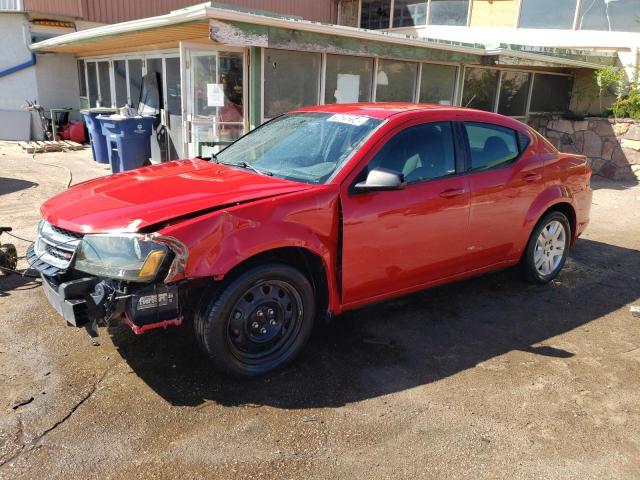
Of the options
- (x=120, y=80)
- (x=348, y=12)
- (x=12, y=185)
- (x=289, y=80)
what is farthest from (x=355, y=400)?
(x=348, y=12)

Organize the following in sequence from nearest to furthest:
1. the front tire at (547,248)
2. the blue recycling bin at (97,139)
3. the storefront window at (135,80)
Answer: the front tire at (547,248) < the blue recycling bin at (97,139) < the storefront window at (135,80)

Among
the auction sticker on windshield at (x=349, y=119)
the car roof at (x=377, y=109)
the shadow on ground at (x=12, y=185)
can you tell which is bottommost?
the shadow on ground at (x=12, y=185)

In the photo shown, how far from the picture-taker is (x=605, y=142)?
12.1 m

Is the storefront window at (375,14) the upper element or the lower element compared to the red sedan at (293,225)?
upper

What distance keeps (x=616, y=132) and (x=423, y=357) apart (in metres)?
10.6

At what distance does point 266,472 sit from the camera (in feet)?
8.59

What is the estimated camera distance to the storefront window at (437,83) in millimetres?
11052

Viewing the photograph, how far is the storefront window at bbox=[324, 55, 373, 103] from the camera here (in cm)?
961

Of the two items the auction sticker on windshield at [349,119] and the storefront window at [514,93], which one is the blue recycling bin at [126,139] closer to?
the auction sticker on windshield at [349,119]

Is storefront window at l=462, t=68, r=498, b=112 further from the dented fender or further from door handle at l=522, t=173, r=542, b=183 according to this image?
the dented fender

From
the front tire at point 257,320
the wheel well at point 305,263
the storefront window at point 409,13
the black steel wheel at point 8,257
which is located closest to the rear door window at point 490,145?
the wheel well at point 305,263

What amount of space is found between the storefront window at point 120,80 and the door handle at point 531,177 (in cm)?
1070

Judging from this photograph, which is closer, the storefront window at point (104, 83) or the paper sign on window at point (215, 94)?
the paper sign on window at point (215, 94)

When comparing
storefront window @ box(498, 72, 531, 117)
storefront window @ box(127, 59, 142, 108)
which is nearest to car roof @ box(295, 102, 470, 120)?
storefront window @ box(127, 59, 142, 108)
